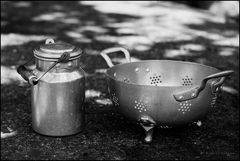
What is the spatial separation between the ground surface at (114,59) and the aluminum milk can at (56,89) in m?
0.11

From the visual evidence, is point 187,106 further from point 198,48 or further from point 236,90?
point 198,48

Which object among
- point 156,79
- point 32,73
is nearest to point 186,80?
point 156,79

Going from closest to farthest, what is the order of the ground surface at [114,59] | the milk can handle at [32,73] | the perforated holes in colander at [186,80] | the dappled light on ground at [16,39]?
the milk can handle at [32,73] → the ground surface at [114,59] → the perforated holes in colander at [186,80] → the dappled light on ground at [16,39]

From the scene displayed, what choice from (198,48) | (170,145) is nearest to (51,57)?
(170,145)

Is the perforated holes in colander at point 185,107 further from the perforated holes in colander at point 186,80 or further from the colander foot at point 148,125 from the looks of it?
the perforated holes in colander at point 186,80

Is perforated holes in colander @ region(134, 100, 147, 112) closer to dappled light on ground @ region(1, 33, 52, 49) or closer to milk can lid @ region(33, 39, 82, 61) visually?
milk can lid @ region(33, 39, 82, 61)

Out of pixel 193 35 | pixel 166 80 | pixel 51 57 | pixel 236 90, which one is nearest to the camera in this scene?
pixel 51 57

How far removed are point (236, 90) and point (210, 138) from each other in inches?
38.1

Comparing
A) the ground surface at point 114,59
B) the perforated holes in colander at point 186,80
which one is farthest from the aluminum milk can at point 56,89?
the perforated holes in colander at point 186,80

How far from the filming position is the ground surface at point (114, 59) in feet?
8.38

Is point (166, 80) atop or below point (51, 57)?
below

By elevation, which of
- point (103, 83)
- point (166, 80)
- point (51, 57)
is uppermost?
point (51, 57)

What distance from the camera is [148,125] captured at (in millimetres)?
2539

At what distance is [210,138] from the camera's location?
2.72m
